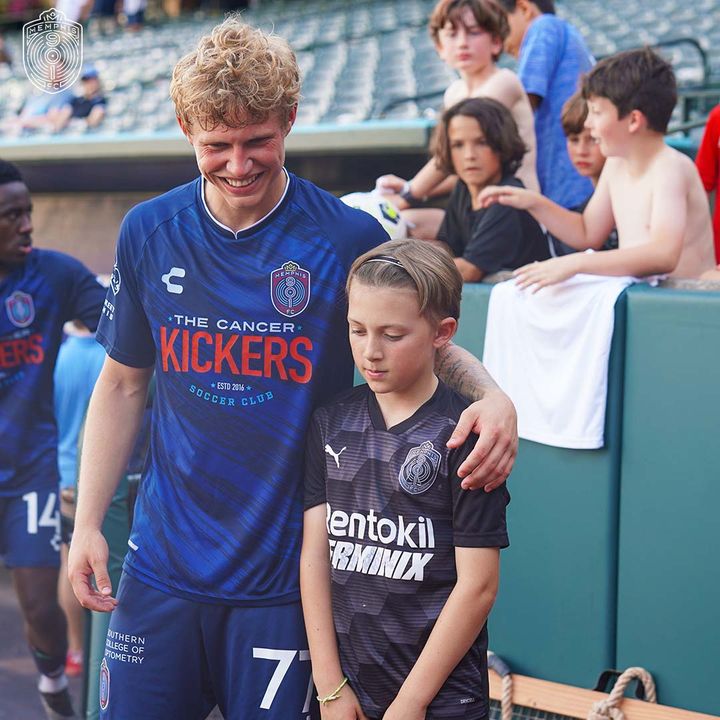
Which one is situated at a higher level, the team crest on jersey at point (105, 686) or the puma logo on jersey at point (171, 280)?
the puma logo on jersey at point (171, 280)

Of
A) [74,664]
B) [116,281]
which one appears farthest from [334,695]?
[74,664]

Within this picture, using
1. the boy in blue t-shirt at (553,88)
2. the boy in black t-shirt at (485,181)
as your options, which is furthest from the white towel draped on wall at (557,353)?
the boy in blue t-shirt at (553,88)

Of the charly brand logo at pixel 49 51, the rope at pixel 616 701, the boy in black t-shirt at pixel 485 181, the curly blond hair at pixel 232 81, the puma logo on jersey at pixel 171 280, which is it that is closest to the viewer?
the curly blond hair at pixel 232 81

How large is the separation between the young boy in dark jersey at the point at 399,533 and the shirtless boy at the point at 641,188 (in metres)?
1.62

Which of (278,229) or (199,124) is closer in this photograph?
(199,124)

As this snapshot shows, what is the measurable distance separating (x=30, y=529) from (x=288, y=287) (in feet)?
8.43

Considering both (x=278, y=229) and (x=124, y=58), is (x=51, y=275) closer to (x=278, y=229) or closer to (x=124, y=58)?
(x=278, y=229)

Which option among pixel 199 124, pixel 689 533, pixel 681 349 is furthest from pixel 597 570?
pixel 199 124

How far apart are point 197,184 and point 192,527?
723 mm

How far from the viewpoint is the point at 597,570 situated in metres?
3.63

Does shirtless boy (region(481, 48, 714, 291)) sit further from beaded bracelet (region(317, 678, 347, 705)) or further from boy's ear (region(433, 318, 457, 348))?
beaded bracelet (region(317, 678, 347, 705))

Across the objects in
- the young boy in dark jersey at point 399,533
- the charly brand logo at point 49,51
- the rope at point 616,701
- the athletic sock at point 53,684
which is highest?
the charly brand logo at point 49,51

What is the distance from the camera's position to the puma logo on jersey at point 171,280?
2.23 m

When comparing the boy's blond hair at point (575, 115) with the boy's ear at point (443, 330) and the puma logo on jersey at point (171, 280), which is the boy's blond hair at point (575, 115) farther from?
the puma logo on jersey at point (171, 280)
